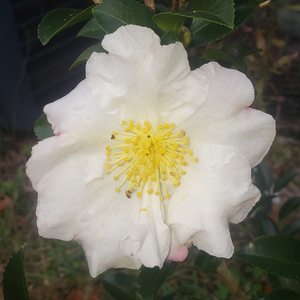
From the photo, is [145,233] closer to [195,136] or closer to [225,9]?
[195,136]

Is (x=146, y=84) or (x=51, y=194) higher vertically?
(x=146, y=84)

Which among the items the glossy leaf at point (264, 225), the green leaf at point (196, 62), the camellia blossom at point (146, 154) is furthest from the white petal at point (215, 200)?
the glossy leaf at point (264, 225)

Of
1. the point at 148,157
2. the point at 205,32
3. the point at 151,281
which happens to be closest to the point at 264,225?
the point at 151,281

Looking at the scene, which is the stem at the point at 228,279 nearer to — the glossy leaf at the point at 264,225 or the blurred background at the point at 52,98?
the glossy leaf at the point at 264,225

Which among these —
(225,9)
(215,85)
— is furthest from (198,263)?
(225,9)

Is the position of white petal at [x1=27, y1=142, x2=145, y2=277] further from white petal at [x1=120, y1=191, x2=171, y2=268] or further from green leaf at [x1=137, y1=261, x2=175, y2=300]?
green leaf at [x1=137, y1=261, x2=175, y2=300]
